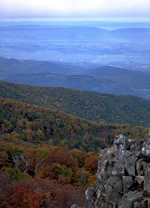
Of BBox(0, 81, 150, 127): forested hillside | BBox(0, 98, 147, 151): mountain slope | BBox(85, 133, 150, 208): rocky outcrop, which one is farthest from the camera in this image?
BBox(0, 81, 150, 127): forested hillside

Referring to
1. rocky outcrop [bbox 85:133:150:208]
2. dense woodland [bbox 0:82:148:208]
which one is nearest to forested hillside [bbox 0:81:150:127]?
dense woodland [bbox 0:82:148:208]

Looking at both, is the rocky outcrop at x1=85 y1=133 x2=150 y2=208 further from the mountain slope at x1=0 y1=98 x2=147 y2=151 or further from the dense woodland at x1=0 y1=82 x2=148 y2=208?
the mountain slope at x1=0 y1=98 x2=147 y2=151

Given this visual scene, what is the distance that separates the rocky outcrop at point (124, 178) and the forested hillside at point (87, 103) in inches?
2495

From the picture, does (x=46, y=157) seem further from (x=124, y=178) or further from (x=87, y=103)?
(x=87, y=103)

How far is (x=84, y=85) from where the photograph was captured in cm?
19138

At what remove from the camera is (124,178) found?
391 inches

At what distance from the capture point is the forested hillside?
260 feet

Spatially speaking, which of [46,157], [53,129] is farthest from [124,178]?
[53,129]

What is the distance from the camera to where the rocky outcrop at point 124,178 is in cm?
895

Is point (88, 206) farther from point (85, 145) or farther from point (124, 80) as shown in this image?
point (124, 80)

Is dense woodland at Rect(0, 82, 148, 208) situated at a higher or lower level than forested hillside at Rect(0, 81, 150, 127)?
lower

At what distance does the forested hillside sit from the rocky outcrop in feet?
208

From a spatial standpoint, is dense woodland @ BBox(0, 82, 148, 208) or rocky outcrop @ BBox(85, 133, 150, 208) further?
dense woodland @ BBox(0, 82, 148, 208)

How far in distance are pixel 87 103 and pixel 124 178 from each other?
3032 inches
